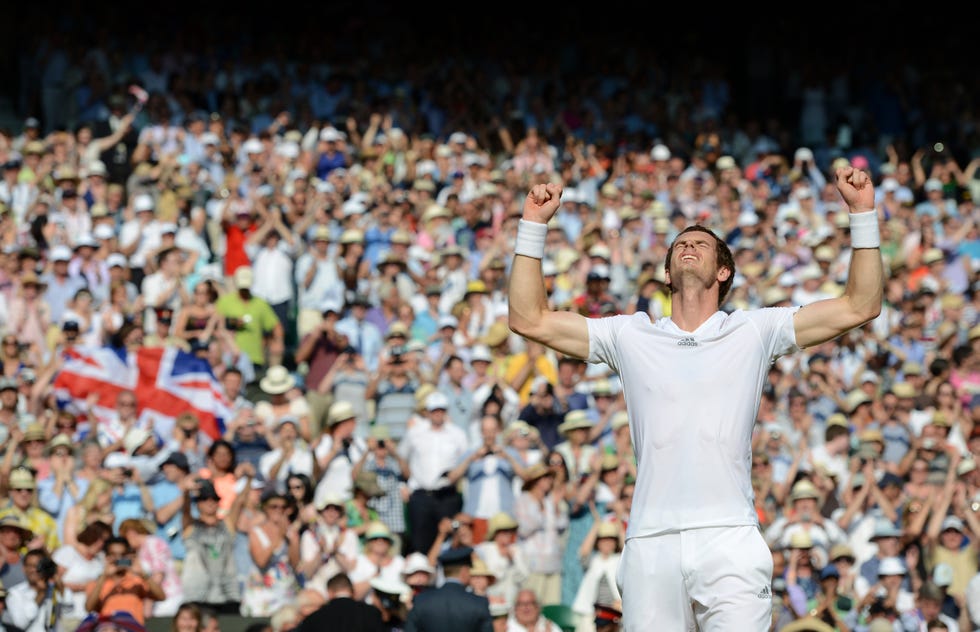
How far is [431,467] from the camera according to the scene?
14.0 metres

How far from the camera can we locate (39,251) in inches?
665

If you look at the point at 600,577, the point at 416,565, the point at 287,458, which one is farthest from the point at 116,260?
the point at 600,577

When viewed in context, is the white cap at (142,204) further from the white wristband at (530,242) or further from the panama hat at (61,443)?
the white wristband at (530,242)

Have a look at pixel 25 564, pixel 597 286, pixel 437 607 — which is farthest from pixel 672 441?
pixel 597 286

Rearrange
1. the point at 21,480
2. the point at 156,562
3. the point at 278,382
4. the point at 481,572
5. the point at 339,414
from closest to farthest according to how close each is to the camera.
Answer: the point at 481,572 → the point at 156,562 → the point at 21,480 → the point at 339,414 → the point at 278,382

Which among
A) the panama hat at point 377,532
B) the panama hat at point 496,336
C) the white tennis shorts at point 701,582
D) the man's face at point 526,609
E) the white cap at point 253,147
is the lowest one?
the man's face at point 526,609

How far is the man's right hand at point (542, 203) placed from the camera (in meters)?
5.86

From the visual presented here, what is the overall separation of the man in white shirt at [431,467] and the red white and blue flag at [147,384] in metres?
1.70

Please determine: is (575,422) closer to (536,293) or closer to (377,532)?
(377,532)

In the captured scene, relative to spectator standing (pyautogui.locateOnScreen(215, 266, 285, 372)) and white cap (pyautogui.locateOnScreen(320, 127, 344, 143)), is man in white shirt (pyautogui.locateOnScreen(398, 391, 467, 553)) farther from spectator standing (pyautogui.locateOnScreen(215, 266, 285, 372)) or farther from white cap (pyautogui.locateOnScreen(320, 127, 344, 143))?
white cap (pyautogui.locateOnScreen(320, 127, 344, 143))

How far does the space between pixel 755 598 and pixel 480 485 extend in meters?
8.29

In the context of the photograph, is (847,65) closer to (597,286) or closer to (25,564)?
(597,286)

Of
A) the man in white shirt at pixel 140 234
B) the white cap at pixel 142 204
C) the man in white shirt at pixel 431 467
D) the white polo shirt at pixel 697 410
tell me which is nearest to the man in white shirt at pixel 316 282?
the man in white shirt at pixel 140 234

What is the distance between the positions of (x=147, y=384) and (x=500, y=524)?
3.61 meters
